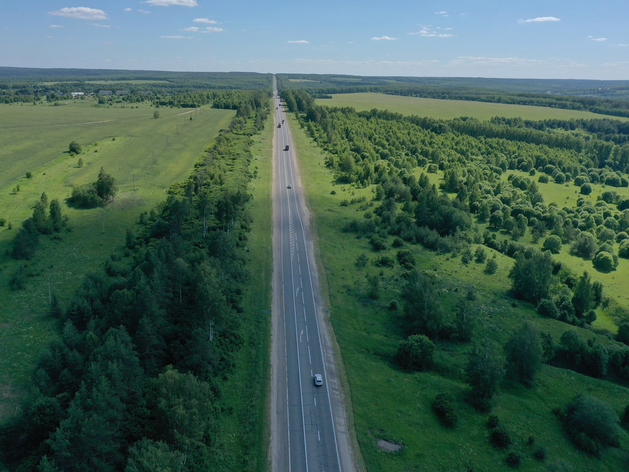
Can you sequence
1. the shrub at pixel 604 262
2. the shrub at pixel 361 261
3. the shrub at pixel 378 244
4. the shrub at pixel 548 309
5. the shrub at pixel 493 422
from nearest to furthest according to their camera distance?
the shrub at pixel 493 422, the shrub at pixel 548 309, the shrub at pixel 361 261, the shrub at pixel 378 244, the shrub at pixel 604 262

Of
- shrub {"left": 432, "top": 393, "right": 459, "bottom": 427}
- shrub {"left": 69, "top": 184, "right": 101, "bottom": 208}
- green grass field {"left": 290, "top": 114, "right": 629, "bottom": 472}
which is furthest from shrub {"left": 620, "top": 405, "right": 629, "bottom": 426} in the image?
shrub {"left": 69, "top": 184, "right": 101, "bottom": 208}

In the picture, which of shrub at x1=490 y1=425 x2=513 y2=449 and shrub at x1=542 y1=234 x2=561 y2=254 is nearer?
shrub at x1=490 y1=425 x2=513 y2=449

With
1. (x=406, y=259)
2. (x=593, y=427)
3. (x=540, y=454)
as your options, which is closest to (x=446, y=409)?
(x=540, y=454)

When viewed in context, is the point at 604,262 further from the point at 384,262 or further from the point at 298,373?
the point at 298,373

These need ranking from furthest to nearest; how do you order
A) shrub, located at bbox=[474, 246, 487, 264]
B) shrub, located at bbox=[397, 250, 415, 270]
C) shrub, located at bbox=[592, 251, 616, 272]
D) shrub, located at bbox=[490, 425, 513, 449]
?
shrub, located at bbox=[592, 251, 616, 272], shrub, located at bbox=[474, 246, 487, 264], shrub, located at bbox=[397, 250, 415, 270], shrub, located at bbox=[490, 425, 513, 449]

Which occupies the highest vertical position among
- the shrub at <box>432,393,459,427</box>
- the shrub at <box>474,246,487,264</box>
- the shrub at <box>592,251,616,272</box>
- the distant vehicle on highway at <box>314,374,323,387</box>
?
the shrub at <box>474,246,487,264</box>

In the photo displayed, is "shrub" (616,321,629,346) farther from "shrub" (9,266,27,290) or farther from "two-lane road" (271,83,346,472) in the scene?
"shrub" (9,266,27,290)

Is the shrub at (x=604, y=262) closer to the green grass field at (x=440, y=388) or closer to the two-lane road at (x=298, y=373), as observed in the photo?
the green grass field at (x=440, y=388)

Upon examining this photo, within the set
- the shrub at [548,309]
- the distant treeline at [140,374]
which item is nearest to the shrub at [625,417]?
the shrub at [548,309]
